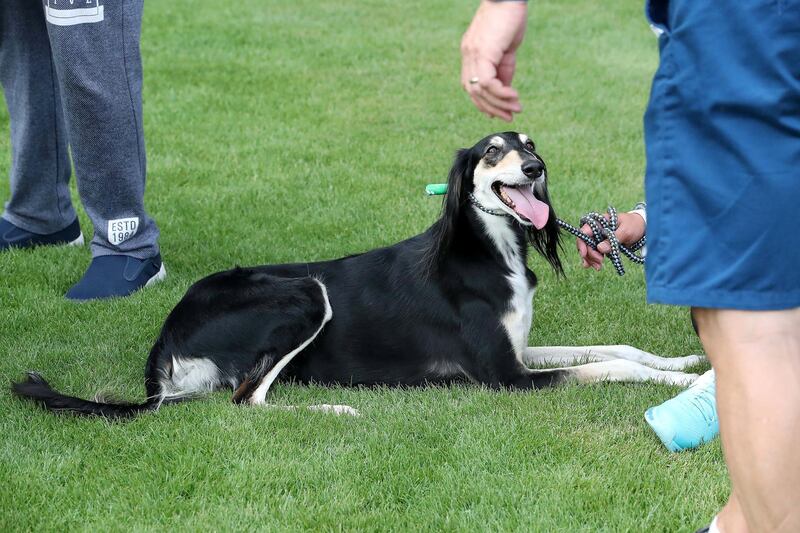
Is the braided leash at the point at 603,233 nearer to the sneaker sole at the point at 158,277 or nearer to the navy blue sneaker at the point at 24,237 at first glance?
the sneaker sole at the point at 158,277

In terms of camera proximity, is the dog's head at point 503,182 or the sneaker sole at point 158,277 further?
the sneaker sole at point 158,277

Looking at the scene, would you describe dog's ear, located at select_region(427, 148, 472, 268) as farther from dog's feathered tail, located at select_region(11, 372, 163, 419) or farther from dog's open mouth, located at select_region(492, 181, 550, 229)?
dog's feathered tail, located at select_region(11, 372, 163, 419)

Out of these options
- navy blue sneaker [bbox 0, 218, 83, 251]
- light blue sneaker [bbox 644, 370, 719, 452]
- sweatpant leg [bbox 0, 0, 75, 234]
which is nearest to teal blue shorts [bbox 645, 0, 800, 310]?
light blue sneaker [bbox 644, 370, 719, 452]

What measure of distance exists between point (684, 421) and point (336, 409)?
47.8 inches

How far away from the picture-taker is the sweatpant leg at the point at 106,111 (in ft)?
16.5

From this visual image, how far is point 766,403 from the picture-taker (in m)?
2.07

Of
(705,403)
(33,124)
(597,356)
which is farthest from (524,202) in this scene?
(33,124)

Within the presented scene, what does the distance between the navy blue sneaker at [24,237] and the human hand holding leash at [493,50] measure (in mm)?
4358

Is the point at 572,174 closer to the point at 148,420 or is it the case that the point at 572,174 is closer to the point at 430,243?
the point at 430,243

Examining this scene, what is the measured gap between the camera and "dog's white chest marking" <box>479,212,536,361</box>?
4.24 meters

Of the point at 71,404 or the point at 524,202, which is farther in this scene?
the point at 524,202

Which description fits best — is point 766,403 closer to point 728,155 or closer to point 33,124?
point 728,155

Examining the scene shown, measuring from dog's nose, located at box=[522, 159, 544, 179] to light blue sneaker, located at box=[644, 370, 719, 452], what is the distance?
3.42 ft

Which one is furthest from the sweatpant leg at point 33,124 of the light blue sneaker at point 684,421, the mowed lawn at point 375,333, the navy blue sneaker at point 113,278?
the light blue sneaker at point 684,421
